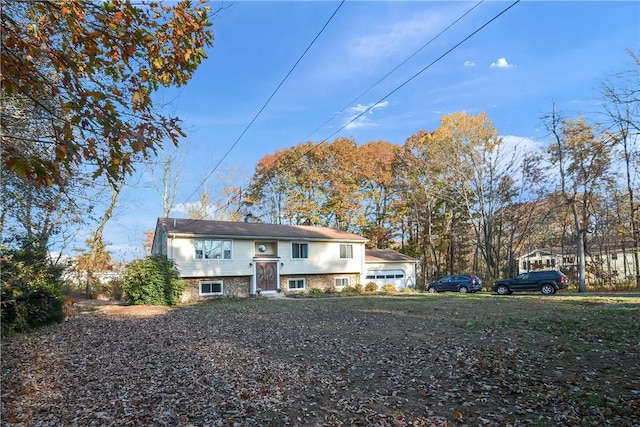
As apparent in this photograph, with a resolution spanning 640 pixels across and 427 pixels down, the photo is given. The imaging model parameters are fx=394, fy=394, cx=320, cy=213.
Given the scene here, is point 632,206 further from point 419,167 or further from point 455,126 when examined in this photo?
point 419,167

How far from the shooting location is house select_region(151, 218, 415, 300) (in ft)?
78.9

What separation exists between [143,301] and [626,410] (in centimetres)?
2030

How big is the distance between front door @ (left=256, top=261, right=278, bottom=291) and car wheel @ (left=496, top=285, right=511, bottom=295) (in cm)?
1505

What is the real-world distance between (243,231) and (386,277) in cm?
1379

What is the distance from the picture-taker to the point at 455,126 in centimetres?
3406

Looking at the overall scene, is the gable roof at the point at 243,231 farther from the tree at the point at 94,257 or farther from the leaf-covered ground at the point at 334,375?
the leaf-covered ground at the point at 334,375

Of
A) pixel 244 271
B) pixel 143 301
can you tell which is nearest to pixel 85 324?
pixel 143 301

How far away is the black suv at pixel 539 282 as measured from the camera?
2394cm

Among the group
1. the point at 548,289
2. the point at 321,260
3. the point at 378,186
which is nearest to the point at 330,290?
the point at 321,260

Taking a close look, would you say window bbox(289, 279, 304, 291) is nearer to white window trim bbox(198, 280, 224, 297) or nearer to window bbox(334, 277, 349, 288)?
window bbox(334, 277, 349, 288)

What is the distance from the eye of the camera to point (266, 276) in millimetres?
26641

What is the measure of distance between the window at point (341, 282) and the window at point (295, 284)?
9.99ft

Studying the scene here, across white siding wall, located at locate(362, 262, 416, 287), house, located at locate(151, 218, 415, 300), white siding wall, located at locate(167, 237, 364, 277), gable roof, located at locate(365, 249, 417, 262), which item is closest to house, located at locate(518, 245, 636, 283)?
white siding wall, located at locate(362, 262, 416, 287)

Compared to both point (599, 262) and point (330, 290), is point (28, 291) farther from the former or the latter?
point (599, 262)
